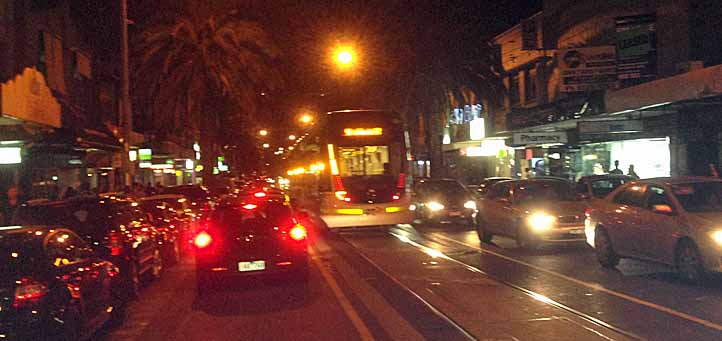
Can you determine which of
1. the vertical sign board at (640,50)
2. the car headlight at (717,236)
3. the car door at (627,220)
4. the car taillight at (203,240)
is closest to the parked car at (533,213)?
the car door at (627,220)

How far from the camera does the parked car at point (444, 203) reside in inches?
1029

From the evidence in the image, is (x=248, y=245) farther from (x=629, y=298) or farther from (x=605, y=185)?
(x=605, y=185)

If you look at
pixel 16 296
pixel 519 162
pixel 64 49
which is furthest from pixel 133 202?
pixel 519 162

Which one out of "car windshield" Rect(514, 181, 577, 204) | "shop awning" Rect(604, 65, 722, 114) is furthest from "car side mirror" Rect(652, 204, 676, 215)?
"shop awning" Rect(604, 65, 722, 114)

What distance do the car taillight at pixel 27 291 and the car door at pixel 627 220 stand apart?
31.9ft

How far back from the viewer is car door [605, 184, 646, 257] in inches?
550

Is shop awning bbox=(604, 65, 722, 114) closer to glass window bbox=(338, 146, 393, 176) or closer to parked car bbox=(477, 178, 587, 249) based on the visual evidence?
parked car bbox=(477, 178, 587, 249)

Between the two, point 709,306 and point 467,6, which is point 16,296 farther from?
point 467,6

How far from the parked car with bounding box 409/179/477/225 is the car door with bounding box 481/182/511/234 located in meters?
5.13

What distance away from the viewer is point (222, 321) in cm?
1092

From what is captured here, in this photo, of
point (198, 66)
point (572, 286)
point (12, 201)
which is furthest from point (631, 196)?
point (198, 66)

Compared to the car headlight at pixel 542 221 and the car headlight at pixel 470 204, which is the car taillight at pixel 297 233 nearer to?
the car headlight at pixel 542 221

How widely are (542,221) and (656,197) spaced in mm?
4334

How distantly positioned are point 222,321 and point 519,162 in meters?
34.6
